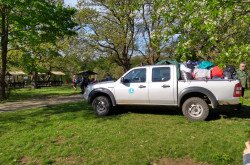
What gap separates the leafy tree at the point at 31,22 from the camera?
1902 centimetres

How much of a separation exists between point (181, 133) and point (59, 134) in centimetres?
346

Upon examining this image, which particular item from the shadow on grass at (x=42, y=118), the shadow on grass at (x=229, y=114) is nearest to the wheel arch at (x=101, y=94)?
the shadow on grass at (x=42, y=118)

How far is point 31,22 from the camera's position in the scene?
62.8 ft

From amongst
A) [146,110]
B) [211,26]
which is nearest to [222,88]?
[211,26]

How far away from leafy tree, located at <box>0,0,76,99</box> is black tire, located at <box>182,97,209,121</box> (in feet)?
37.4

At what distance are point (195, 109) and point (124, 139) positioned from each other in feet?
9.73

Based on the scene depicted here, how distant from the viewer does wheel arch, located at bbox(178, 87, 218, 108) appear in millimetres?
10578

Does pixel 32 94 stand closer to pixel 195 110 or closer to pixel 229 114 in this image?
pixel 229 114

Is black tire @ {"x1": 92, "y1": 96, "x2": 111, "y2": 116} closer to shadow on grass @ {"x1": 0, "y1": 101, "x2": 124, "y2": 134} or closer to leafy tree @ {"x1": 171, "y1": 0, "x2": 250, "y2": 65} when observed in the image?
shadow on grass @ {"x1": 0, "y1": 101, "x2": 124, "y2": 134}

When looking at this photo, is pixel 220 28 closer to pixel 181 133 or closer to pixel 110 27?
pixel 181 133

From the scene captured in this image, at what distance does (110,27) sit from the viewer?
34531 mm

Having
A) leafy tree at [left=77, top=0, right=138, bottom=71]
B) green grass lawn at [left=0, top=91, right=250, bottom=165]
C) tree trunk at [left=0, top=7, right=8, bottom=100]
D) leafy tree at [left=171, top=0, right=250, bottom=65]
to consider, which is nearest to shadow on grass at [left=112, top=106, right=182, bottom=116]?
green grass lawn at [left=0, top=91, right=250, bottom=165]

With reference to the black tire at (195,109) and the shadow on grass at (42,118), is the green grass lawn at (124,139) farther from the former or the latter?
the black tire at (195,109)

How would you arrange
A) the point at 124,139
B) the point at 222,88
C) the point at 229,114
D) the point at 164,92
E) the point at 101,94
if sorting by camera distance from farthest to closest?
the point at 101,94
the point at 229,114
the point at 164,92
the point at 222,88
the point at 124,139
